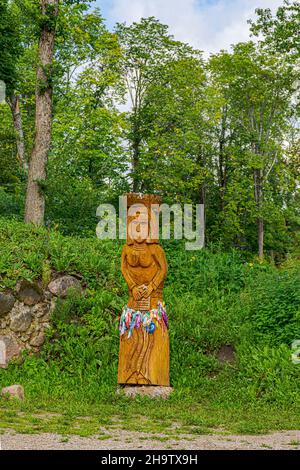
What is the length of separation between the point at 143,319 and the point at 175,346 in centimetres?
202

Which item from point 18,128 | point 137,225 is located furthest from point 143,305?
point 18,128

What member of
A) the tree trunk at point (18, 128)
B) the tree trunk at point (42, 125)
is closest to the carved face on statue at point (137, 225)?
the tree trunk at point (42, 125)

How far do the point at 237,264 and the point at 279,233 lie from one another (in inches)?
679

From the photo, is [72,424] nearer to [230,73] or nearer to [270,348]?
[270,348]

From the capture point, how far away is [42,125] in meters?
18.9

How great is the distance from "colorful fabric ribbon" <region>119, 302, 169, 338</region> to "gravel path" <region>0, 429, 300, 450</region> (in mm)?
3094

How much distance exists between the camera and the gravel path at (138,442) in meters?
7.19

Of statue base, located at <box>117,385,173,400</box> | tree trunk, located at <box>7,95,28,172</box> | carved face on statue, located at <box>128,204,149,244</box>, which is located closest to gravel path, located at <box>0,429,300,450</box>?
statue base, located at <box>117,385,173,400</box>

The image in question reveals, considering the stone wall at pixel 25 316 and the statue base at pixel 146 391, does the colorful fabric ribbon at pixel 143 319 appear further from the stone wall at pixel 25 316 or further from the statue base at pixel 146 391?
the stone wall at pixel 25 316

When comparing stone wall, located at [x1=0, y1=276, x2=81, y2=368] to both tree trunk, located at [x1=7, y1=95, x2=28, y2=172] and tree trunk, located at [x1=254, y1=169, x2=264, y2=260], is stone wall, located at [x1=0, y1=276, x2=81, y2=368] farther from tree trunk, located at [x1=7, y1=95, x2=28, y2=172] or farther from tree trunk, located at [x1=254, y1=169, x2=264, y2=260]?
tree trunk, located at [x1=254, y1=169, x2=264, y2=260]

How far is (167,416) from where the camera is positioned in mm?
9617

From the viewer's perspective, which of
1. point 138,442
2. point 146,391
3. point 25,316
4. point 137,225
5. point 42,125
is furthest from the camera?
point 42,125

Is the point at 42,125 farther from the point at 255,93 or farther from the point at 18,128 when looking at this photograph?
the point at 255,93
